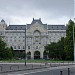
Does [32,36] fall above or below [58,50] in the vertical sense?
above

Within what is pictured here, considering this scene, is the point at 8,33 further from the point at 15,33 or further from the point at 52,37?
the point at 52,37

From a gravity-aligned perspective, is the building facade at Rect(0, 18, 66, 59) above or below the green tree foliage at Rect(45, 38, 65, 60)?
above

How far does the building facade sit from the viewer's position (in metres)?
149

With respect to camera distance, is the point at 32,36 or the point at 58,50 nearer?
the point at 58,50

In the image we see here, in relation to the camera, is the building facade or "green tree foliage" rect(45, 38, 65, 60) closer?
"green tree foliage" rect(45, 38, 65, 60)

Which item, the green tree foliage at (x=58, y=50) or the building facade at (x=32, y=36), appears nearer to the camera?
the green tree foliage at (x=58, y=50)

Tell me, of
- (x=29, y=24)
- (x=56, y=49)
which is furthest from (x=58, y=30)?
(x=56, y=49)

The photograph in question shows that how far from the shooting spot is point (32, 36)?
498 feet

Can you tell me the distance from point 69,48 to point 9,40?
9058 cm

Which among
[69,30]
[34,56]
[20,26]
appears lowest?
[34,56]

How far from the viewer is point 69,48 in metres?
68.4

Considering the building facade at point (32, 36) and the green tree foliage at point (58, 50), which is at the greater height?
the building facade at point (32, 36)

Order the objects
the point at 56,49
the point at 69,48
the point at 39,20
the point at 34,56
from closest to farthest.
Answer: the point at 69,48 < the point at 56,49 < the point at 34,56 < the point at 39,20

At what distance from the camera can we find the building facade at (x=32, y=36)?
149 metres
